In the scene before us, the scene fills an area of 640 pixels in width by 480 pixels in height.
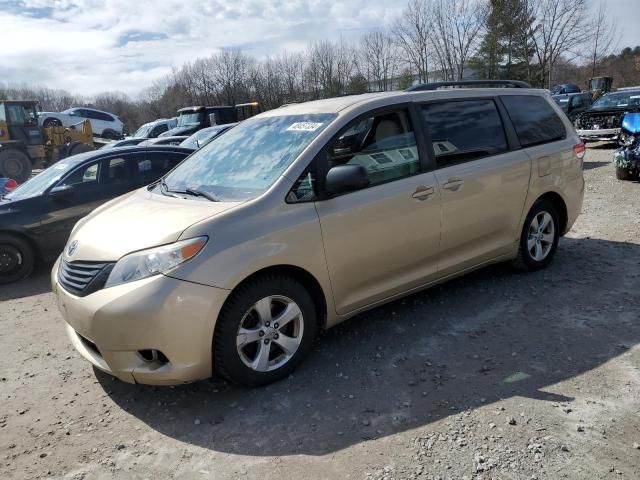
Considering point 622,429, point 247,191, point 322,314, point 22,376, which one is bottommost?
point 622,429

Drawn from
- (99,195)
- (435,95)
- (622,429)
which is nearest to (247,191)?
(435,95)

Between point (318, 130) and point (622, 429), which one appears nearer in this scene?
point (622, 429)

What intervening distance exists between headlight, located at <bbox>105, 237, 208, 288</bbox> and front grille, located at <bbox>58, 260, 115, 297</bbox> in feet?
0.29

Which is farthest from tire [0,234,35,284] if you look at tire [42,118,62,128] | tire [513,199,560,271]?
tire [42,118,62,128]

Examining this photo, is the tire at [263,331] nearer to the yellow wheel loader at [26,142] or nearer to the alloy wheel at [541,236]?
the alloy wheel at [541,236]

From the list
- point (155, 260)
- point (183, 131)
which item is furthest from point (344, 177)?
point (183, 131)

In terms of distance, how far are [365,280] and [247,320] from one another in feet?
3.15

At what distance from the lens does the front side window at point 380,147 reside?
3709 millimetres

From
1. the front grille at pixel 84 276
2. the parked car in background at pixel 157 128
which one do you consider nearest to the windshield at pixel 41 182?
the front grille at pixel 84 276

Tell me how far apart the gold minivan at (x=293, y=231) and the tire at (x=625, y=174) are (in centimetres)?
587

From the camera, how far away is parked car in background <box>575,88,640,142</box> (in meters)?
15.0

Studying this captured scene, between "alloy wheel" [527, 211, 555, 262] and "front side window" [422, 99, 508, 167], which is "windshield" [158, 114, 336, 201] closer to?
"front side window" [422, 99, 508, 167]

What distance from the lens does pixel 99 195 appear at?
22.9ft

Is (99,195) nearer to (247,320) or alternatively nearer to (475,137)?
(247,320)
